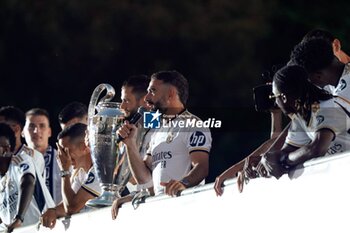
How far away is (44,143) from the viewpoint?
1125 centimetres

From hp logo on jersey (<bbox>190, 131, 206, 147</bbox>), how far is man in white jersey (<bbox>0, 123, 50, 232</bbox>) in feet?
5.96

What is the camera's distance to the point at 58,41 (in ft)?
61.2

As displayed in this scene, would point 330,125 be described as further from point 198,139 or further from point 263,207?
point 198,139

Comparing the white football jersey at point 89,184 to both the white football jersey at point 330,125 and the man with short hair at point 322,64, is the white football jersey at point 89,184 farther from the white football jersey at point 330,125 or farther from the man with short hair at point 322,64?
the white football jersey at point 330,125

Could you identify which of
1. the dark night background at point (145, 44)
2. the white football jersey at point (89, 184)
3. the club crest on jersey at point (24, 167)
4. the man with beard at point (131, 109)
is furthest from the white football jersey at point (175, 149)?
the dark night background at point (145, 44)

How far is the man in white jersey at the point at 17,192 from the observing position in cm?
1002

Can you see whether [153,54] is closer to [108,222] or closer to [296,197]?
[108,222]

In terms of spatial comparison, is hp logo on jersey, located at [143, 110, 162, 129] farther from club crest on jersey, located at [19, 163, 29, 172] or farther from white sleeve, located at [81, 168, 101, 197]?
club crest on jersey, located at [19, 163, 29, 172]

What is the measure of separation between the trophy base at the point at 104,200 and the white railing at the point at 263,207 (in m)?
0.32

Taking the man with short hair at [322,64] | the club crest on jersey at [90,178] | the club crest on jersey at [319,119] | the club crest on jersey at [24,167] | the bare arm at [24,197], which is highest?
the man with short hair at [322,64]

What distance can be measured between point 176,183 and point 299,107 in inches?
38.2

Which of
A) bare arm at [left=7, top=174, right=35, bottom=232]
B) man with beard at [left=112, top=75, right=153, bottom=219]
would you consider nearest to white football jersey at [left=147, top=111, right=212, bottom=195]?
man with beard at [left=112, top=75, right=153, bottom=219]

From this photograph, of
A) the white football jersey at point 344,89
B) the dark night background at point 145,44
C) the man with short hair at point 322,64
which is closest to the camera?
the white football jersey at point 344,89

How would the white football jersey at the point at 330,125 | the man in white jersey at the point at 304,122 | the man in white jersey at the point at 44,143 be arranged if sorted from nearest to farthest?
the man in white jersey at the point at 304,122, the white football jersey at the point at 330,125, the man in white jersey at the point at 44,143
